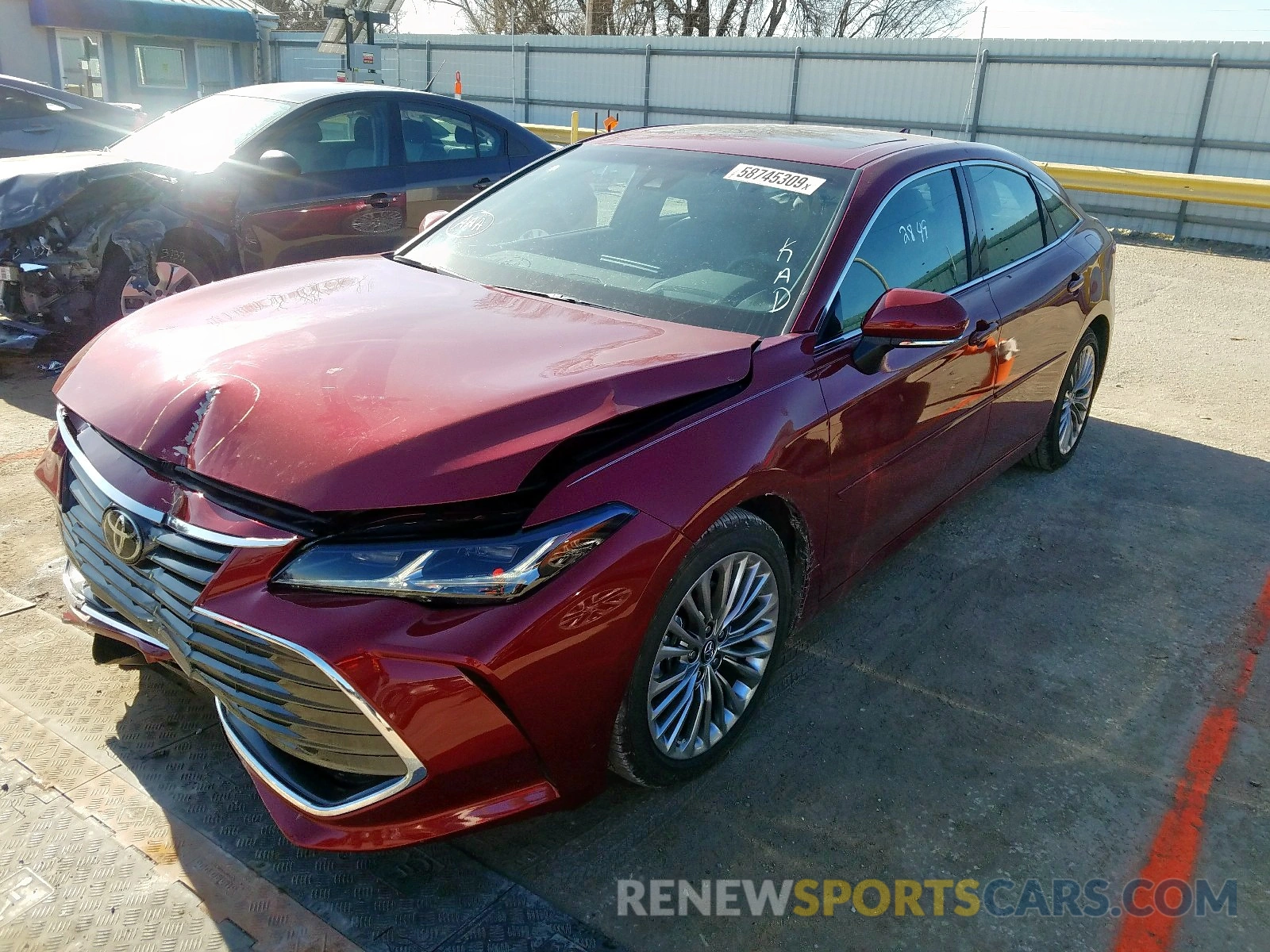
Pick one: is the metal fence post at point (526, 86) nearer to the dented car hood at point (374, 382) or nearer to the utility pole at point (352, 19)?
the utility pole at point (352, 19)

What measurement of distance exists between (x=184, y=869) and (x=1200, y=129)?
665 inches

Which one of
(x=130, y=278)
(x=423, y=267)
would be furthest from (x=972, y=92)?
(x=423, y=267)

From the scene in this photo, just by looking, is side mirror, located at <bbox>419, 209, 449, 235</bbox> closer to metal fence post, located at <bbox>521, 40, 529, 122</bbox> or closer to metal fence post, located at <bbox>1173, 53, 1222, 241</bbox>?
metal fence post, located at <bbox>1173, 53, 1222, 241</bbox>

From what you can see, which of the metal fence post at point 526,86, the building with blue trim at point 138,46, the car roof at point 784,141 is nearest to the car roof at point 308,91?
the car roof at point 784,141

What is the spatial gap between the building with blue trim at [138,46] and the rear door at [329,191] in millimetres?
19418

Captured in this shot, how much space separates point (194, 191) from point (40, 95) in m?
5.64

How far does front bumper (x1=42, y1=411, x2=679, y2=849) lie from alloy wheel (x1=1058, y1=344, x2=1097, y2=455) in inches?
138

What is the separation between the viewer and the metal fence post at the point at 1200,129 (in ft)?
47.9

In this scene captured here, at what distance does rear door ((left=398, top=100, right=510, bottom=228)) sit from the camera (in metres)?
6.96

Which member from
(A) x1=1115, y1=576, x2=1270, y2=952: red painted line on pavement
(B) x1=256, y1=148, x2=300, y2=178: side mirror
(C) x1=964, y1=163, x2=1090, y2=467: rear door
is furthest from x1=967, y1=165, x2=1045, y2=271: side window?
(B) x1=256, y1=148, x2=300, y2=178: side mirror

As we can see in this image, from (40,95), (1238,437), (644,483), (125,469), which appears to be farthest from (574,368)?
(40,95)

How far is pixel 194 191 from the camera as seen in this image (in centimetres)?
599

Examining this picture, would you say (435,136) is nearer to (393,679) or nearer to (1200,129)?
(393,679)

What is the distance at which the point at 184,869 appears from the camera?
241 cm
